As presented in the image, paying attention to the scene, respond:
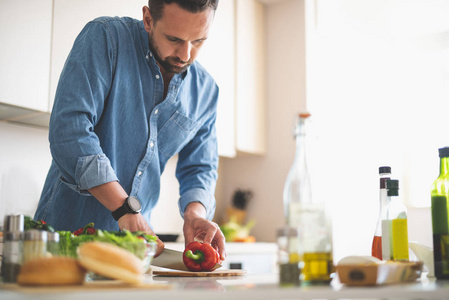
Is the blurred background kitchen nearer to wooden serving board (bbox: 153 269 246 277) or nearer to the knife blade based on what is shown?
the knife blade

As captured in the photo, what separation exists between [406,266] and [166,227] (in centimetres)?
278

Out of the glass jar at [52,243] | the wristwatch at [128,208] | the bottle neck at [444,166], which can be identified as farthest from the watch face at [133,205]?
the bottle neck at [444,166]

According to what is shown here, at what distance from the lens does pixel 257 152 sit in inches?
148

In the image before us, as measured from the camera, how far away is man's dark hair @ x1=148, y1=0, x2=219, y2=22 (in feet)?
5.07

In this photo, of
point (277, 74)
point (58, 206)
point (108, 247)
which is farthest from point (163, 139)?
point (277, 74)

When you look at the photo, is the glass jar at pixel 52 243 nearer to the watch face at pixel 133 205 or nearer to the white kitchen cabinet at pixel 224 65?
the watch face at pixel 133 205

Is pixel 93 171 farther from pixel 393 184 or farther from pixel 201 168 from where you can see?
pixel 393 184

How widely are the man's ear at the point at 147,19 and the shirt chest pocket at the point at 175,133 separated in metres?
0.28

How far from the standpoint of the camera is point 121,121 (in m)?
1.66

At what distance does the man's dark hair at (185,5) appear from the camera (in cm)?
154

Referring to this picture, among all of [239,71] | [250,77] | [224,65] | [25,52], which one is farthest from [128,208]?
[250,77]

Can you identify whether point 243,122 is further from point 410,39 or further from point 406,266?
point 406,266

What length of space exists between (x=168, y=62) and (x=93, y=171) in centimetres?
49

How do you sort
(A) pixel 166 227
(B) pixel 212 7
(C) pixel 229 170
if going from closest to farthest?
1. (B) pixel 212 7
2. (A) pixel 166 227
3. (C) pixel 229 170
